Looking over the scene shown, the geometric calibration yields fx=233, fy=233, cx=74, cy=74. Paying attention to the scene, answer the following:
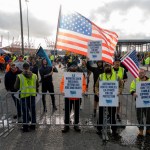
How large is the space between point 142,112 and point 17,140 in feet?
10.4

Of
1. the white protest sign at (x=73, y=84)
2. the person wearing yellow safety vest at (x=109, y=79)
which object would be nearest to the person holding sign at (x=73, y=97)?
the white protest sign at (x=73, y=84)

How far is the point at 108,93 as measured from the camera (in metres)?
5.56

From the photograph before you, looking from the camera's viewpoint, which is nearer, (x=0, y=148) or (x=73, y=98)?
(x=0, y=148)

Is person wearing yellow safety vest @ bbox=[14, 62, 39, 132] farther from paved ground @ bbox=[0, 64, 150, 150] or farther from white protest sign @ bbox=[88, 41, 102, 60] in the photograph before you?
white protest sign @ bbox=[88, 41, 102, 60]

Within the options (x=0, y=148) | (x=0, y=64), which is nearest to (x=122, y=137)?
(x=0, y=148)

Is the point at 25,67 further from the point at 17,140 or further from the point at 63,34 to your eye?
the point at 17,140

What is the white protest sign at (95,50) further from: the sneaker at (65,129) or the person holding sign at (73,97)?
the sneaker at (65,129)

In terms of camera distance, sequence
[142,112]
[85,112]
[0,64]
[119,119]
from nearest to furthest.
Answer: [142,112], [119,119], [85,112], [0,64]

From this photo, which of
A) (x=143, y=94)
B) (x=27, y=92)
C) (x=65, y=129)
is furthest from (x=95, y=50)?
(x=65, y=129)

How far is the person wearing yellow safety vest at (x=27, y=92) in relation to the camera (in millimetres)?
5977

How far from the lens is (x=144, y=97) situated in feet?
18.6

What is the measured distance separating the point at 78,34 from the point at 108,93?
1.79 meters

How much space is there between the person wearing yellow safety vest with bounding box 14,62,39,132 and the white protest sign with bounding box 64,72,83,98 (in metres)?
0.88

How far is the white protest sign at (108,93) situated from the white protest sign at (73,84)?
581 mm
